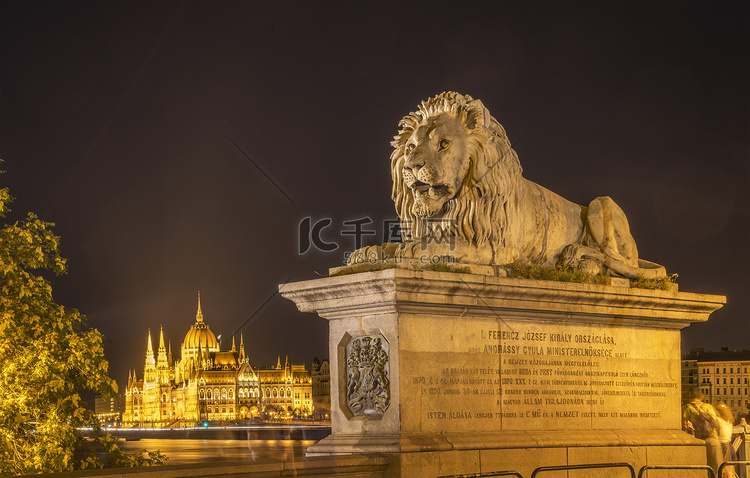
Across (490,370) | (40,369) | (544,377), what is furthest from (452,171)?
(40,369)

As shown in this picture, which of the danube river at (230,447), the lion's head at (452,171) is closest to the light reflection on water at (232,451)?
the danube river at (230,447)

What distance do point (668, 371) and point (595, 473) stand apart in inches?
85.6

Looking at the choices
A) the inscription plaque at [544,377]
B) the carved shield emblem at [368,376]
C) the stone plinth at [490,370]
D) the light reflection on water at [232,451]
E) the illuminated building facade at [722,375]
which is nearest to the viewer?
the stone plinth at [490,370]

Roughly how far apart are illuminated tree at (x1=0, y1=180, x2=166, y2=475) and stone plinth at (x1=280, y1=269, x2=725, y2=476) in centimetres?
585

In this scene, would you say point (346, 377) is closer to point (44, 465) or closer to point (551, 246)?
point (551, 246)

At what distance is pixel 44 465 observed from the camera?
14398 millimetres

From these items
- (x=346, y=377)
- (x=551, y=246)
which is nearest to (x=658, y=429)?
(x=551, y=246)

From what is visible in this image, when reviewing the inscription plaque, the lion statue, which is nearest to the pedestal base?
the inscription plaque

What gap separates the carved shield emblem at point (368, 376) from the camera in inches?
385

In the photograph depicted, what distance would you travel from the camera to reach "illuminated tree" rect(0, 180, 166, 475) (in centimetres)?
1448

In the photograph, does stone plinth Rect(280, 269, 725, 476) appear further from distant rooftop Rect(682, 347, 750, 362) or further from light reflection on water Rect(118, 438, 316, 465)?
distant rooftop Rect(682, 347, 750, 362)

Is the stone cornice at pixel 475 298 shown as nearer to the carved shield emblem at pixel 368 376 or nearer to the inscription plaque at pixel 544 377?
the inscription plaque at pixel 544 377

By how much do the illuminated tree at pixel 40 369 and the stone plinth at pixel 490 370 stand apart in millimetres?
5849

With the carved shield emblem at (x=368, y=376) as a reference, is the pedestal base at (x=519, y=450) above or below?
below
